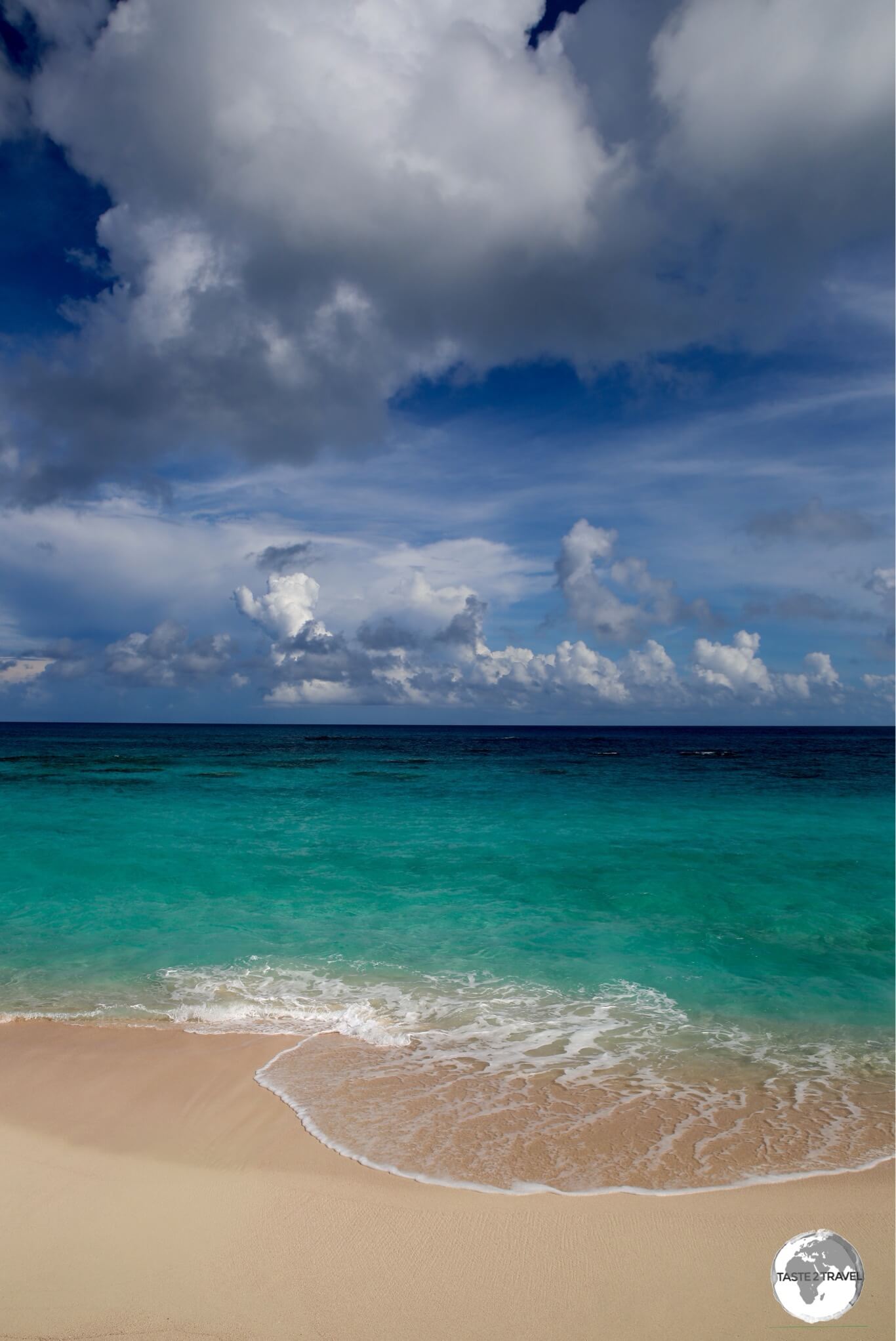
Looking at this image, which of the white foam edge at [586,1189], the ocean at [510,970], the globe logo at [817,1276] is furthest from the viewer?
the ocean at [510,970]

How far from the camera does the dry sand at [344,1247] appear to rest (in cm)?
A: 397

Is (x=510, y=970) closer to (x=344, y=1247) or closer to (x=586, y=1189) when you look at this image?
(x=586, y=1189)

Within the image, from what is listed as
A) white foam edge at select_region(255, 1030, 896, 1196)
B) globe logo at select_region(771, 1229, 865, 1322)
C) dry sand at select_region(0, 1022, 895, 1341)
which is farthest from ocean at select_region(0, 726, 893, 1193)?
globe logo at select_region(771, 1229, 865, 1322)

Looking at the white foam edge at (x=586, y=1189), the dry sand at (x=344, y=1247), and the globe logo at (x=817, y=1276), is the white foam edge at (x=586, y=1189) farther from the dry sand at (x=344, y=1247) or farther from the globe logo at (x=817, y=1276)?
the globe logo at (x=817, y=1276)

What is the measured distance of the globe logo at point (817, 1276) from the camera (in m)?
4.13

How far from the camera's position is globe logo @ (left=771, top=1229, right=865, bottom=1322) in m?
4.13

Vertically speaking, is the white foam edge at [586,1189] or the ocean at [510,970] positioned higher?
the white foam edge at [586,1189]

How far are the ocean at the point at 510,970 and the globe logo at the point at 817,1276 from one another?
0.68 meters

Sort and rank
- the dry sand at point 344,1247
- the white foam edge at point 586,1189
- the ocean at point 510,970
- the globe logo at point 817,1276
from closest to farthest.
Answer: the dry sand at point 344,1247 → the globe logo at point 817,1276 → the white foam edge at point 586,1189 → the ocean at point 510,970

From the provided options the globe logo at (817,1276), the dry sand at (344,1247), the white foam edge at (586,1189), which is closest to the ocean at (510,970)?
the white foam edge at (586,1189)

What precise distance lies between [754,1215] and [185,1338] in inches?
151

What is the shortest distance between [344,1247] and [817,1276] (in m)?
3.08

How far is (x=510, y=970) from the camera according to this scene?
33.9 ft

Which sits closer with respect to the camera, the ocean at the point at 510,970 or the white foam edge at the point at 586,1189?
the white foam edge at the point at 586,1189
